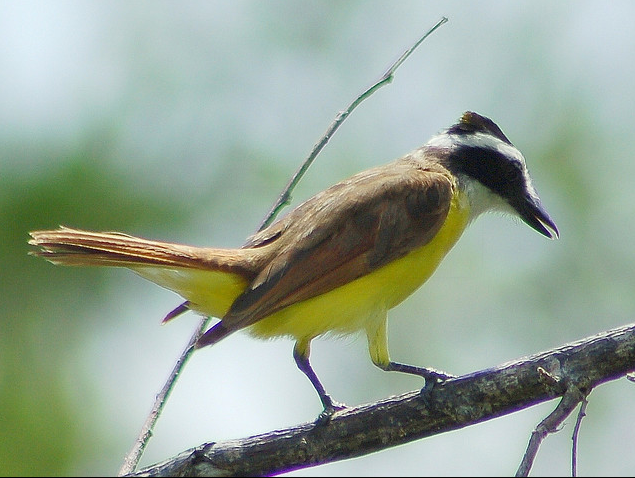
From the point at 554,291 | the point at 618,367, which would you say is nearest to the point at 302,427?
the point at 618,367

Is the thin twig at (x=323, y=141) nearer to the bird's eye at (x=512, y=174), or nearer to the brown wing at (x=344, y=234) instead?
the brown wing at (x=344, y=234)

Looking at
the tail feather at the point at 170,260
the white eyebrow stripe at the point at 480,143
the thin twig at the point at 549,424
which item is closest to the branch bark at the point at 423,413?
the thin twig at the point at 549,424

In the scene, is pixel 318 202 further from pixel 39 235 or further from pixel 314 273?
pixel 39 235

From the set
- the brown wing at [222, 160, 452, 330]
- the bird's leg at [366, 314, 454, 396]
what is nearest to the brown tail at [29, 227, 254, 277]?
the brown wing at [222, 160, 452, 330]

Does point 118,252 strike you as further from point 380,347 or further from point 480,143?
point 480,143

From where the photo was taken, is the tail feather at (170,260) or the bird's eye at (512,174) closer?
the tail feather at (170,260)
